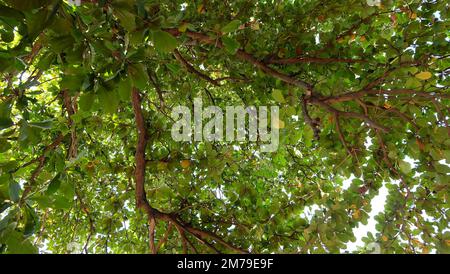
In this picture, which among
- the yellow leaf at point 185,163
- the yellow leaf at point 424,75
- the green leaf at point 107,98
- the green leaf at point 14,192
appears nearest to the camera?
the green leaf at point 14,192

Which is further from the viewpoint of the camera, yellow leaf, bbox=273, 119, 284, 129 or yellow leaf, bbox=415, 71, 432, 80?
yellow leaf, bbox=273, 119, 284, 129

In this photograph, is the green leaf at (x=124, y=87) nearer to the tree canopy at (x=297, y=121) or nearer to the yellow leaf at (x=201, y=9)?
the tree canopy at (x=297, y=121)

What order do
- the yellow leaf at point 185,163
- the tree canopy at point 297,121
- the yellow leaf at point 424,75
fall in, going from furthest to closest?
the yellow leaf at point 185,163 < the yellow leaf at point 424,75 < the tree canopy at point 297,121

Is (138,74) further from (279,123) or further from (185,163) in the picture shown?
(185,163)

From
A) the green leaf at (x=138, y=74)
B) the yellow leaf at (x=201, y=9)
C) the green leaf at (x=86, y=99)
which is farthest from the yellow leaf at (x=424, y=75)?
the green leaf at (x=86, y=99)

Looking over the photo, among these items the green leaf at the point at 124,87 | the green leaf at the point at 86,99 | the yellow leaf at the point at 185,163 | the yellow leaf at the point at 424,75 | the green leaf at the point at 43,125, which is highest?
the yellow leaf at the point at 424,75

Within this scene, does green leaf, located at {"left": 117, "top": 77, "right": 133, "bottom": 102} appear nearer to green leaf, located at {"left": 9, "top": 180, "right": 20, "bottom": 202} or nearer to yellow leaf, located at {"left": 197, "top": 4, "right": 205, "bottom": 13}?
green leaf, located at {"left": 9, "top": 180, "right": 20, "bottom": 202}

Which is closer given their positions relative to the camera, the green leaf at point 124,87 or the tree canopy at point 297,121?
the green leaf at point 124,87

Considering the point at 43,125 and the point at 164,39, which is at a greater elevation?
the point at 164,39

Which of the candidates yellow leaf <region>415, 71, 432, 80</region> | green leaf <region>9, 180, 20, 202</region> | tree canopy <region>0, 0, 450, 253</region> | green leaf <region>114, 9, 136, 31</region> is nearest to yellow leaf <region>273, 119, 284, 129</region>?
tree canopy <region>0, 0, 450, 253</region>

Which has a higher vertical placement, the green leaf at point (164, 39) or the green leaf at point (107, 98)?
the green leaf at point (164, 39)

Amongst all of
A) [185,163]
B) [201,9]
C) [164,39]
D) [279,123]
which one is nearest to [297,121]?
[279,123]

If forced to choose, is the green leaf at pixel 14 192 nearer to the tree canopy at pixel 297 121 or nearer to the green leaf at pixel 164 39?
the tree canopy at pixel 297 121

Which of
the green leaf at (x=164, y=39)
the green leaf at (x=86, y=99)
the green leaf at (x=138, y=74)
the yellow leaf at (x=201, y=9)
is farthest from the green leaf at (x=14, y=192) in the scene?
the yellow leaf at (x=201, y=9)
